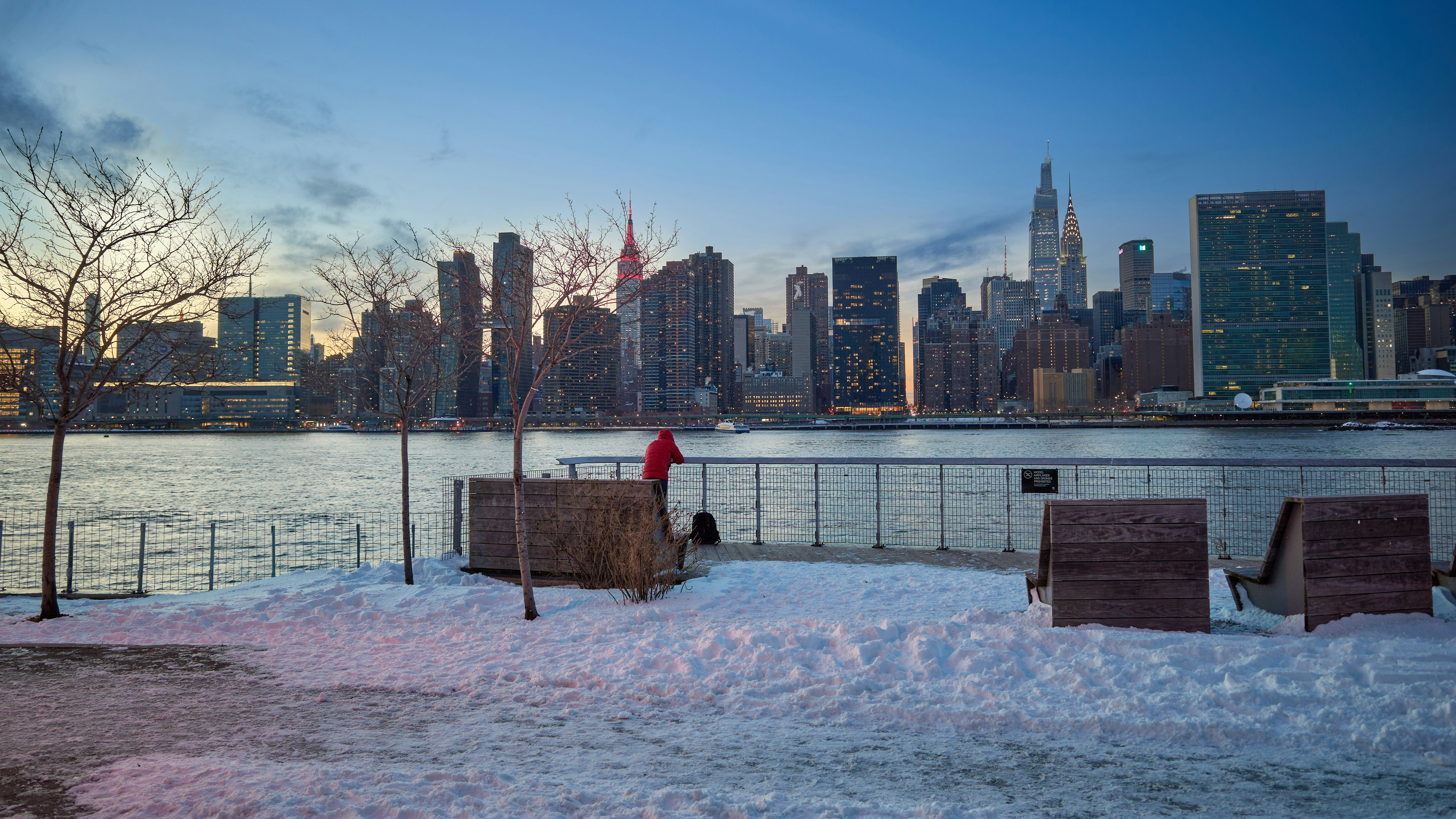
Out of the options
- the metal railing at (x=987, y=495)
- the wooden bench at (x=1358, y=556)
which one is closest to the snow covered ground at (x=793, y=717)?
the wooden bench at (x=1358, y=556)

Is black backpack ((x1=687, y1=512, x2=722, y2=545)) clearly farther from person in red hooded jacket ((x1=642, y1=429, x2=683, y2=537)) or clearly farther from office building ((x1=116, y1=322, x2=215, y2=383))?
office building ((x1=116, y1=322, x2=215, y2=383))

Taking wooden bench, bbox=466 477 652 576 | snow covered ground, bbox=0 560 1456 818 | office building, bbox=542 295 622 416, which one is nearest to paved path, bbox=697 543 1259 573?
wooden bench, bbox=466 477 652 576

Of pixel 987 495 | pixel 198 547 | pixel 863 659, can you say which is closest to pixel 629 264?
pixel 863 659

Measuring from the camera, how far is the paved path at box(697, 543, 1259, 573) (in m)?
10.5

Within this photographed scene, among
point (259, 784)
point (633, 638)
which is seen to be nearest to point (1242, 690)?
point (633, 638)

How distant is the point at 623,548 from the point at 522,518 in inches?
48.4

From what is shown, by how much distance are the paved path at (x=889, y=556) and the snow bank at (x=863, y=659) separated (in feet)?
5.83

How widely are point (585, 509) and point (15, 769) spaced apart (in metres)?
5.72

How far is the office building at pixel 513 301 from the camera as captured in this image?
331 inches

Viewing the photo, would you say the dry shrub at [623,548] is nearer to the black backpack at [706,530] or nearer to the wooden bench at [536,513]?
the wooden bench at [536,513]

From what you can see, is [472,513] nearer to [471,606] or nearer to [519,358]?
[471,606]

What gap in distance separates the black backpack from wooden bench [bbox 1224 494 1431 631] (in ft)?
24.1

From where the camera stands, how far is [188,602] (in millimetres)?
→ 9133

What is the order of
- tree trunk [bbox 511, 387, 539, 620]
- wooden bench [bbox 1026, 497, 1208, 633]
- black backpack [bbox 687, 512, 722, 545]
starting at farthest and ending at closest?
1. black backpack [bbox 687, 512, 722, 545]
2. tree trunk [bbox 511, 387, 539, 620]
3. wooden bench [bbox 1026, 497, 1208, 633]
